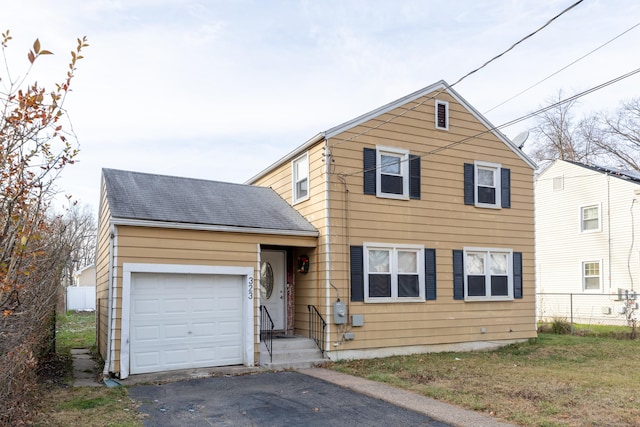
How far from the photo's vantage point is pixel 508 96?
10.0 meters

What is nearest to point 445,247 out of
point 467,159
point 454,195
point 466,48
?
point 454,195

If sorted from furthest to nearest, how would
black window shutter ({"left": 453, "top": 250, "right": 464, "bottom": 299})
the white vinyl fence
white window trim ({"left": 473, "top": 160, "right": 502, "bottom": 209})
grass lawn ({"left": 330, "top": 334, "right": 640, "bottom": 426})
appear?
the white vinyl fence < white window trim ({"left": 473, "top": 160, "right": 502, "bottom": 209}) < black window shutter ({"left": 453, "top": 250, "right": 464, "bottom": 299}) < grass lawn ({"left": 330, "top": 334, "right": 640, "bottom": 426})

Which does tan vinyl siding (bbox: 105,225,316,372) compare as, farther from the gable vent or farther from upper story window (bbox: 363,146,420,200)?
the gable vent

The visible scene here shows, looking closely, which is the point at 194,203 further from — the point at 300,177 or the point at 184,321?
the point at 300,177

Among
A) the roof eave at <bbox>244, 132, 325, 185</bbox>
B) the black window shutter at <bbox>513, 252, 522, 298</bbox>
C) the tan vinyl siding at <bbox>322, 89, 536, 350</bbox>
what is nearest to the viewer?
the tan vinyl siding at <bbox>322, 89, 536, 350</bbox>

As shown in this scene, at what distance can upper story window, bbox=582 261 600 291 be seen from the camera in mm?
20906

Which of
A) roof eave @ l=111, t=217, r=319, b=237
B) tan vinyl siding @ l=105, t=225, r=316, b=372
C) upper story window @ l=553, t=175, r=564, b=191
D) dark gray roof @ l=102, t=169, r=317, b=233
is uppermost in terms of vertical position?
upper story window @ l=553, t=175, r=564, b=191

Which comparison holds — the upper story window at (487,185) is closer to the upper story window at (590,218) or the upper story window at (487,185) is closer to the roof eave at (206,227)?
the roof eave at (206,227)

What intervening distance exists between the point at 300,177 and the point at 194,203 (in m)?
2.95

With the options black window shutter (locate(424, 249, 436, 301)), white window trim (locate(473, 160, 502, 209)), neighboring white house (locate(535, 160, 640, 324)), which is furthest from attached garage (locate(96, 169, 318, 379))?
neighboring white house (locate(535, 160, 640, 324))

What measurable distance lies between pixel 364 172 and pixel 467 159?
10.2ft

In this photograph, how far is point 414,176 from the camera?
12.8 metres

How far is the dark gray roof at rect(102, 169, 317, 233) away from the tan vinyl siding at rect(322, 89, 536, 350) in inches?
57.1

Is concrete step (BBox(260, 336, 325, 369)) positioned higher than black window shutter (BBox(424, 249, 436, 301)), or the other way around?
black window shutter (BBox(424, 249, 436, 301))
